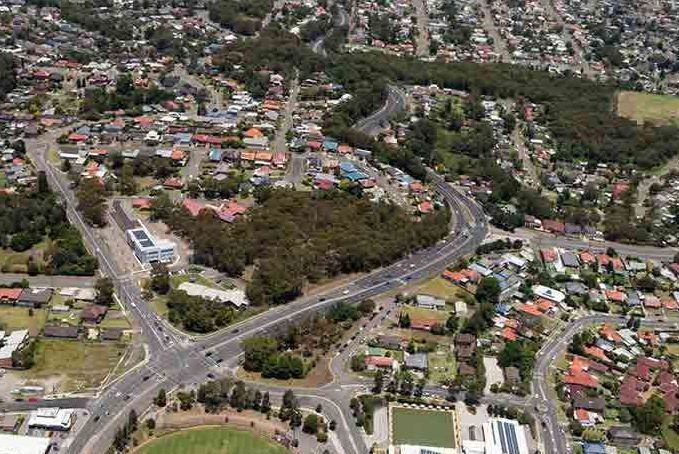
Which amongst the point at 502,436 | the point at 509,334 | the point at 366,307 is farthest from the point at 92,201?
the point at 502,436

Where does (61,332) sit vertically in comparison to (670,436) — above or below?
below

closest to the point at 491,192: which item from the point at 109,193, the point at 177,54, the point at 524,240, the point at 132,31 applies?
the point at 524,240

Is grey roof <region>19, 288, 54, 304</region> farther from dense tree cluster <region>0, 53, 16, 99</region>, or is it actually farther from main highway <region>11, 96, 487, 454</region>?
dense tree cluster <region>0, 53, 16, 99</region>

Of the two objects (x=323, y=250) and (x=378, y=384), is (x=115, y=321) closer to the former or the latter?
(x=323, y=250)

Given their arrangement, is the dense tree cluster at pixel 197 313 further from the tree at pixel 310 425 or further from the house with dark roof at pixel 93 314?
the tree at pixel 310 425

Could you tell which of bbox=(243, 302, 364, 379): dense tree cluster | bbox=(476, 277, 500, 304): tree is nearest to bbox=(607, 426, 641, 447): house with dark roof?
bbox=(476, 277, 500, 304): tree

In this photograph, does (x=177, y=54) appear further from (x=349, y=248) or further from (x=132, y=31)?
(x=349, y=248)

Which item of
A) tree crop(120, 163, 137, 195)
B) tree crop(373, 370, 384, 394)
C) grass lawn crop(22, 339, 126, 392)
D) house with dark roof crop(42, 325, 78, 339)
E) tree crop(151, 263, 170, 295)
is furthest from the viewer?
tree crop(120, 163, 137, 195)
